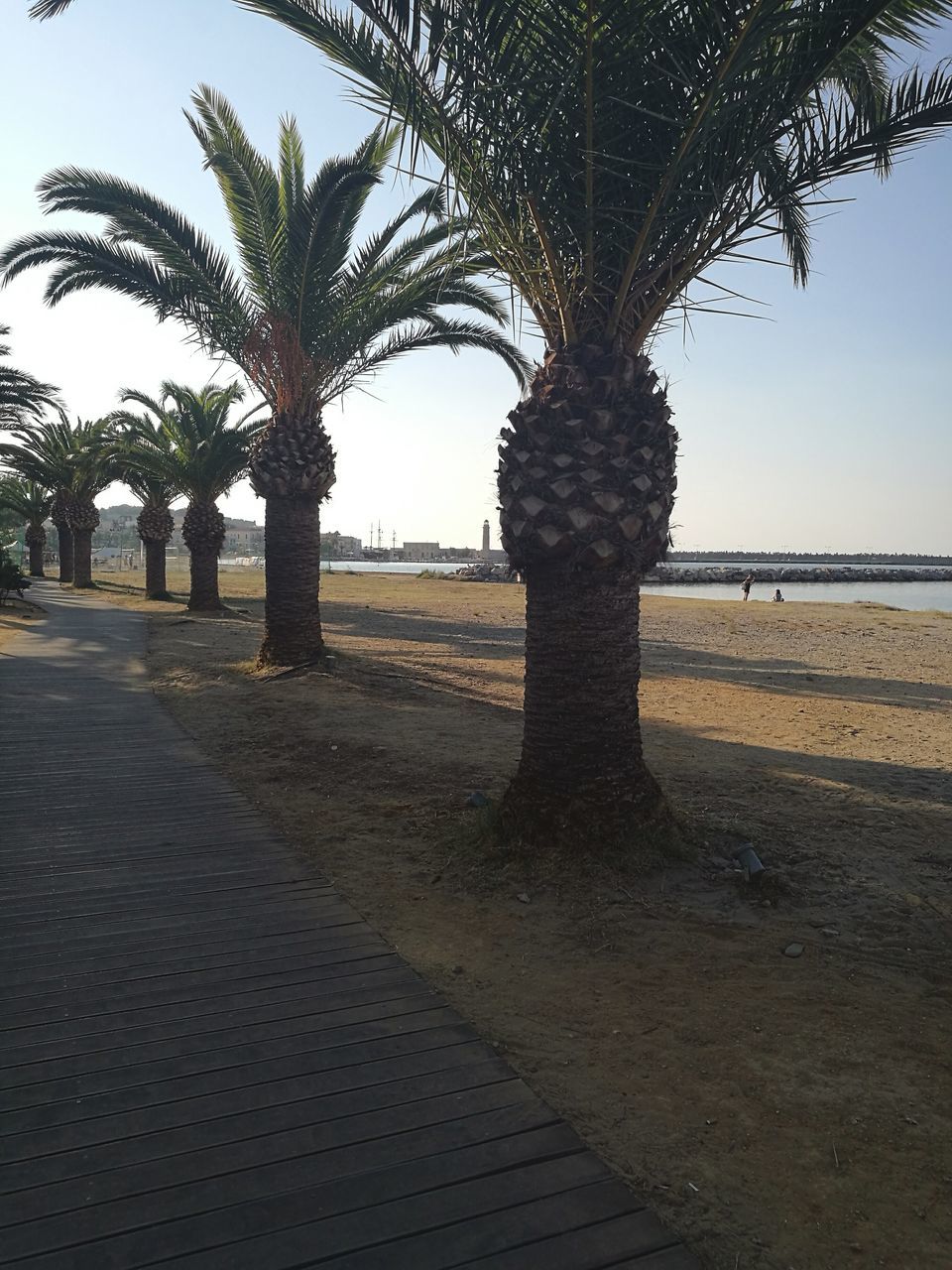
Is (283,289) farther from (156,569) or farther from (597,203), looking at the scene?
(156,569)

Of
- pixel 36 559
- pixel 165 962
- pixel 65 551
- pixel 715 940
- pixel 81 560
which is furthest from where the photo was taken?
pixel 36 559

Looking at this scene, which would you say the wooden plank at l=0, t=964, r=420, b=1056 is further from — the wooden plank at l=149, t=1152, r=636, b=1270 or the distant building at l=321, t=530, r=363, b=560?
the distant building at l=321, t=530, r=363, b=560

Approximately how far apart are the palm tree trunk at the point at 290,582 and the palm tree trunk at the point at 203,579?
1178 cm

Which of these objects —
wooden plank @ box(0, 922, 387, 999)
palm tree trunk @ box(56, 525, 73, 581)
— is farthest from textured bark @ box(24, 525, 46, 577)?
wooden plank @ box(0, 922, 387, 999)

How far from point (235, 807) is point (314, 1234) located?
13.3 feet

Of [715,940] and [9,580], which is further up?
[9,580]

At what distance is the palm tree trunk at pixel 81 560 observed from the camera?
34062mm

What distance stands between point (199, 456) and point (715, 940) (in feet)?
69.0

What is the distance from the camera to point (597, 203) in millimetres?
5145

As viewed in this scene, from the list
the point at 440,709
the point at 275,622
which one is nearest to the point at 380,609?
the point at 275,622

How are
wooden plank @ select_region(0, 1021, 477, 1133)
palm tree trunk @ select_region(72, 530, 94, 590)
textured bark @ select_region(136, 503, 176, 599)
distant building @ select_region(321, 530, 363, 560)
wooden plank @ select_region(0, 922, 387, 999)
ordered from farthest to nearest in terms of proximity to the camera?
distant building @ select_region(321, 530, 363, 560)
palm tree trunk @ select_region(72, 530, 94, 590)
textured bark @ select_region(136, 503, 176, 599)
wooden plank @ select_region(0, 922, 387, 999)
wooden plank @ select_region(0, 1021, 477, 1133)

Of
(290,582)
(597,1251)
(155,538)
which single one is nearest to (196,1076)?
(597,1251)

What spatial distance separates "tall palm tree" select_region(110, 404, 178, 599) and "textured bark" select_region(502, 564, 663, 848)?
2018 centimetres

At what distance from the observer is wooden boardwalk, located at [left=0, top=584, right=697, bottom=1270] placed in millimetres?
2203
